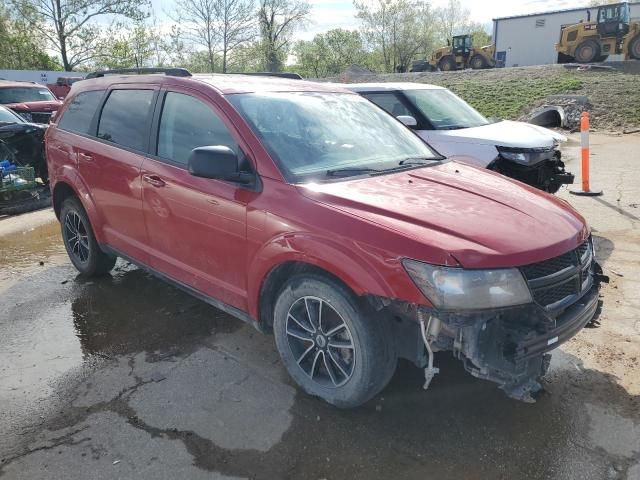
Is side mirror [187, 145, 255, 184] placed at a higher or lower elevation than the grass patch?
lower

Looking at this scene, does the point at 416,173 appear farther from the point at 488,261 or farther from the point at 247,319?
the point at 247,319

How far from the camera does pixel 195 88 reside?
362cm

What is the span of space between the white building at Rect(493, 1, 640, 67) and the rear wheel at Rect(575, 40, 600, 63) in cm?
1335

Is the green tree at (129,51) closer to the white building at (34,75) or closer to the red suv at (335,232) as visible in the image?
the white building at (34,75)

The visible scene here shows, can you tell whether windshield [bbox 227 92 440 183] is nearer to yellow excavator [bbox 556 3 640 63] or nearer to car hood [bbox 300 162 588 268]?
car hood [bbox 300 162 588 268]

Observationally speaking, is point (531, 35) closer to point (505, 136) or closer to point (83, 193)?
point (505, 136)

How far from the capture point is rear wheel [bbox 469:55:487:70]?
3488cm

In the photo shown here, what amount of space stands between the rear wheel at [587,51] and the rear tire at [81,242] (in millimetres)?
28565

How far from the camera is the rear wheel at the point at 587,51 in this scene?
26.8 metres

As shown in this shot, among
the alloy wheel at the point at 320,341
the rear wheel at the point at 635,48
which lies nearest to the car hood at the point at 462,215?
the alloy wheel at the point at 320,341

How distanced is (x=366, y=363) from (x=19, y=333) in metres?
2.93

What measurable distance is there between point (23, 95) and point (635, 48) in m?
26.2

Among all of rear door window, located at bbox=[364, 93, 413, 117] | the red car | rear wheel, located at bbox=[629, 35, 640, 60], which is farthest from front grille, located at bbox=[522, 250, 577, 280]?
rear wheel, located at bbox=[629, 35, 640, 60]

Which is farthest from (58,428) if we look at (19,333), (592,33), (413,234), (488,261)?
(592,33)
